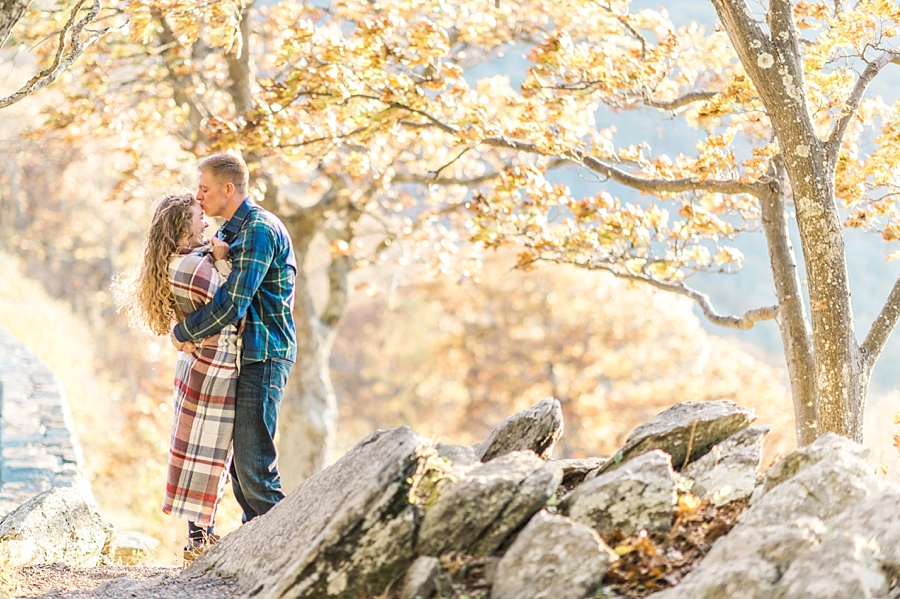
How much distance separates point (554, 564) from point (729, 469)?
3.63 feet

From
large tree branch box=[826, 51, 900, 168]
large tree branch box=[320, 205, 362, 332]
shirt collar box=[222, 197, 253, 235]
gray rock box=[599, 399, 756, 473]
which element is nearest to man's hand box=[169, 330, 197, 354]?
shirt collar box=[222, 197, 253, 235]

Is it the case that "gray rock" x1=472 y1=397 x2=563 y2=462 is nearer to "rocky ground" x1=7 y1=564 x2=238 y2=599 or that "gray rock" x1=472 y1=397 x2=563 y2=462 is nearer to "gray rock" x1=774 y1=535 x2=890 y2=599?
"rocky ground" x1=7 y1=564 x2=238 y2=599

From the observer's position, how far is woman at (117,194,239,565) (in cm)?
414

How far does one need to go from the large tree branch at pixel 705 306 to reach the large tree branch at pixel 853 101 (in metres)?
1.20

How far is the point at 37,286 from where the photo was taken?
20766mm

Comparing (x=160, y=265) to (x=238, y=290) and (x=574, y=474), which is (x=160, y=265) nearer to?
(x=238, y=290)

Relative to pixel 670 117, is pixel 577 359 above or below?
above

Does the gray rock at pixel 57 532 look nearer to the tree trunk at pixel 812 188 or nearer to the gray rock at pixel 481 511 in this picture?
the gray rock at pixel 481 511

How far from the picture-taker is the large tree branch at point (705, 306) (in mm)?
5469

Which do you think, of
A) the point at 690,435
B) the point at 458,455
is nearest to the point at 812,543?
the point at 690,435

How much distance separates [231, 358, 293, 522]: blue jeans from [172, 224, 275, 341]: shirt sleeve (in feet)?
1.04

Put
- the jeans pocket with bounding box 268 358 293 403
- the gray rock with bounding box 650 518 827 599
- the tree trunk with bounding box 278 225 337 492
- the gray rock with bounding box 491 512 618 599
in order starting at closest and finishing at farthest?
the gray rock with bounding box 650 518 827 599 < the gray rock with bounding box 491 512 618 599 < the jeans pocket with bounding box 268 358 293 403 < the tree trunk with bounding box 278 225 337 492

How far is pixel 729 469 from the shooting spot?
11.0 ft

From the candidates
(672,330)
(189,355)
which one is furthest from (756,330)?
(189,355)
